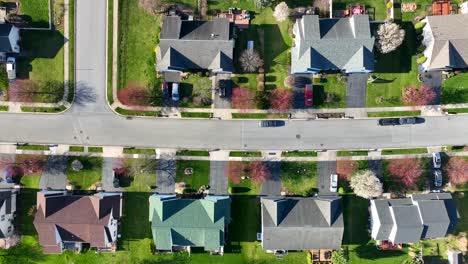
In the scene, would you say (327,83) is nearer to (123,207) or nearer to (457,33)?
(457,33)

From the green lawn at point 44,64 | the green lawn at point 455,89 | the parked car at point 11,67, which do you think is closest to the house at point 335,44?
the green lawn at point 455,89

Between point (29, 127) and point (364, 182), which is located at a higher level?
point (29, 127)

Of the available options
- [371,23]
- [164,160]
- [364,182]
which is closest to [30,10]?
[164,160]

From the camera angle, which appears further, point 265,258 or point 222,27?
point 265,258

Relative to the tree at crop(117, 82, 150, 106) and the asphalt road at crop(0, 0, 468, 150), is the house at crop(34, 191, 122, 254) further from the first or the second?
the tree at crop(117, 82, 150, 106)

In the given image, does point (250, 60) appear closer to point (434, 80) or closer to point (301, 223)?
point (301, 223)

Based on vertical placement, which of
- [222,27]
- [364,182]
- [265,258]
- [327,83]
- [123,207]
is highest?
[222,27]

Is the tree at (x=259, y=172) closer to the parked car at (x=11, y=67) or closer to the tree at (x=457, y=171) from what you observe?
the tree at (x=457, y=171)

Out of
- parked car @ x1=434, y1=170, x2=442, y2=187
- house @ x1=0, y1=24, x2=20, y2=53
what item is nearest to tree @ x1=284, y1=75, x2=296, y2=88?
parked car @ x1=434, y1=170, x2=442, y2=187
